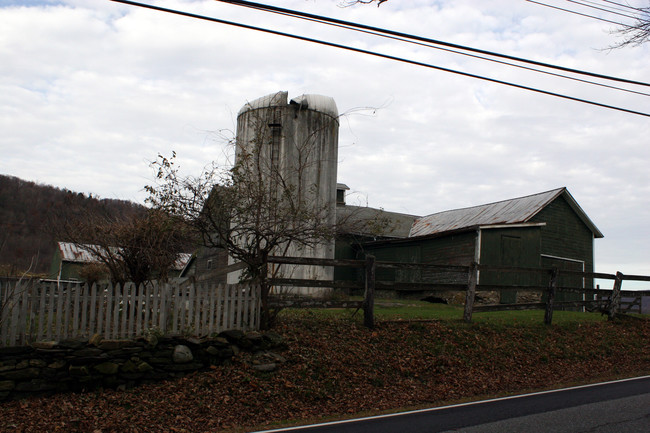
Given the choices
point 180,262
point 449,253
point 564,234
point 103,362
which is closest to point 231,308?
point 103,362

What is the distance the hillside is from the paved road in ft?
2.40

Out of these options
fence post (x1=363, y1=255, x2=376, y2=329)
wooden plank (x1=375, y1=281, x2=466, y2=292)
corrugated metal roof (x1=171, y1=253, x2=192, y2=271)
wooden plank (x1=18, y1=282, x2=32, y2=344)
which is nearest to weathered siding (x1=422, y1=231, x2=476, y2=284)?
wooden plank (x1=375, y1=281, x2=466, y2=292)

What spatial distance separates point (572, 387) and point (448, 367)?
228 cm

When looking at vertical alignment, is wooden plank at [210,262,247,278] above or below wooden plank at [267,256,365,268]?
below

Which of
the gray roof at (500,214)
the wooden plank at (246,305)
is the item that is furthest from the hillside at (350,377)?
the gray roof at (500,214)

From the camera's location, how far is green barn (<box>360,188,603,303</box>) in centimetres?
2291

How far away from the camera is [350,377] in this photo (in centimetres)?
993

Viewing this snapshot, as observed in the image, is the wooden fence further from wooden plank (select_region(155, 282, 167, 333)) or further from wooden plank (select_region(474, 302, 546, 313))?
wooden plank (select_region(155, 282, 167, 333))

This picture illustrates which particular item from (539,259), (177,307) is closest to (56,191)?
(539,259)

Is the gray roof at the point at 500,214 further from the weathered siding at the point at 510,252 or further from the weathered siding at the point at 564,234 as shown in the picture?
the weathered siding at the point at 510,252

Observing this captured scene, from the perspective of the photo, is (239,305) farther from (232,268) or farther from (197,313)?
(232,268)

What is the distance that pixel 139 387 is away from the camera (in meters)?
8.92

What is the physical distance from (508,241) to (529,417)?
1607 centimetres

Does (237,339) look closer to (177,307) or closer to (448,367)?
(177,307)
